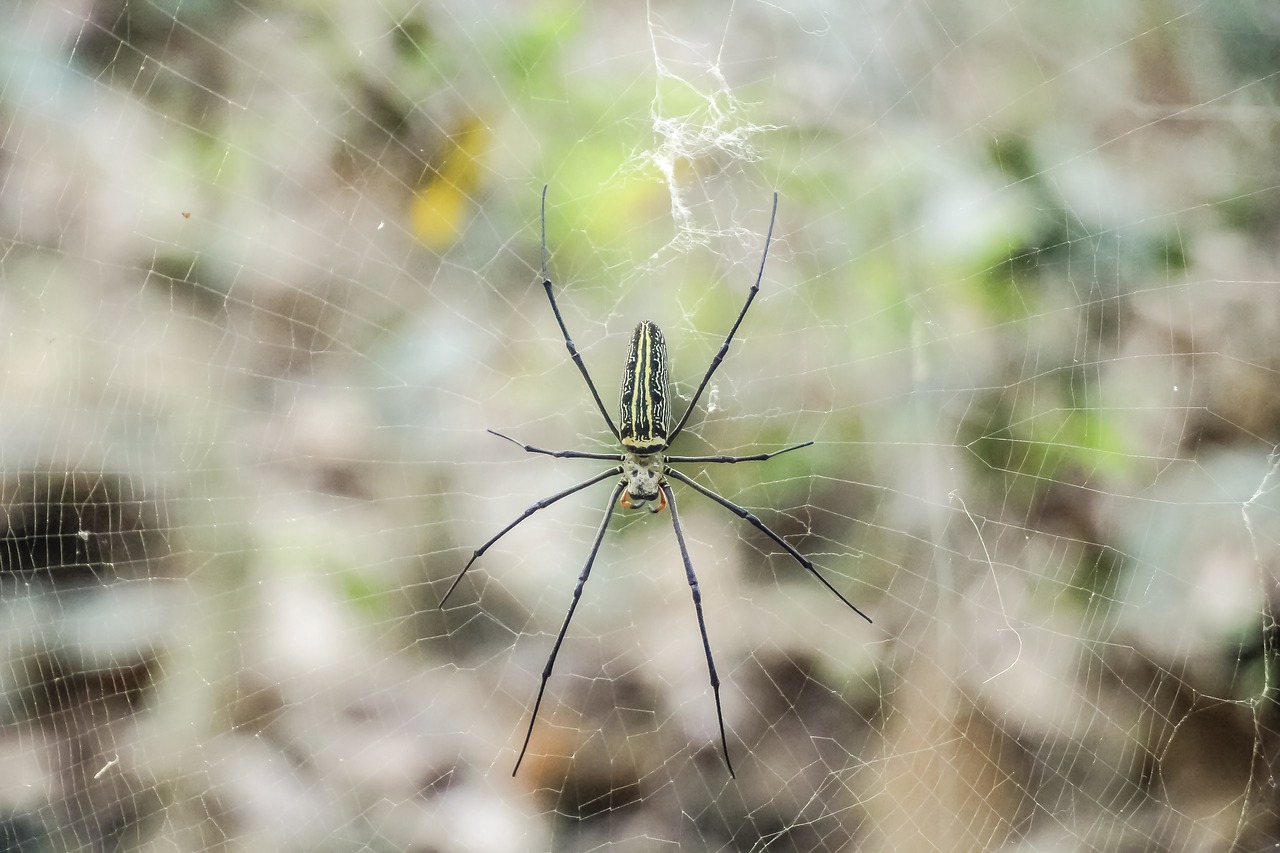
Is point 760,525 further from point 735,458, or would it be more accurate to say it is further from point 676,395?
point 676,395

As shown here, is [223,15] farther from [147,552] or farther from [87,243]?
[147,552]

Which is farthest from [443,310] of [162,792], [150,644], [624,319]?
[162,792]

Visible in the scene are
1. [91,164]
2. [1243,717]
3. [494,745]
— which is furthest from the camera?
[494,745]

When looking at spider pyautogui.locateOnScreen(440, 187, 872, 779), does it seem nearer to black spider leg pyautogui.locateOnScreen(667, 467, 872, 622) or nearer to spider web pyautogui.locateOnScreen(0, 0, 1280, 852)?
black spider leg pyautogui.locateOnScreen(667, 467, 872, 622)

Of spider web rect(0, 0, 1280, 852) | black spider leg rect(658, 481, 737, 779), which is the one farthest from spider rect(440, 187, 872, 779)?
spider web rect(0, 0, 1280, 852)

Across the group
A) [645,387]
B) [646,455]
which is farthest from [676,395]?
[645,387]

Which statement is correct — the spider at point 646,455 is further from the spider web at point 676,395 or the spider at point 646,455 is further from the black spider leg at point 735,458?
the spider web at point 676,395
